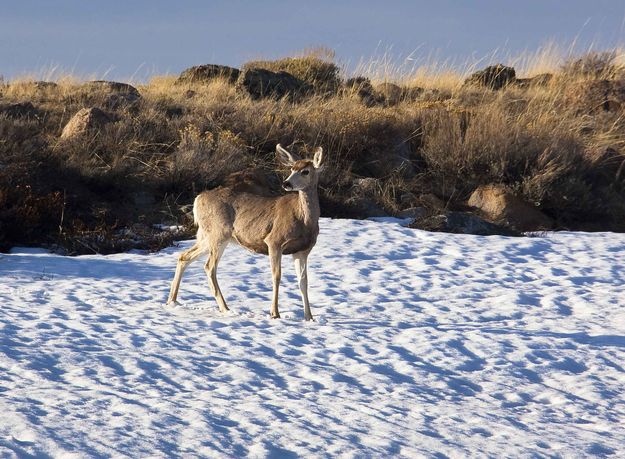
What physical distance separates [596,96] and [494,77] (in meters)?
4.07

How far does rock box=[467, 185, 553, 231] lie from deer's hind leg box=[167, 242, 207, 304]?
763cm

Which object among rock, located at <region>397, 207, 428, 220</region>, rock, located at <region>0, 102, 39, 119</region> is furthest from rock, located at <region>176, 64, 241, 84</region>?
rock, located at <region>397, 207, 428, 220</region>

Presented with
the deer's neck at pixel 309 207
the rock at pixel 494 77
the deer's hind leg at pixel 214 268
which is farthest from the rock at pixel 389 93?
the deer's neck at pixel 309 207

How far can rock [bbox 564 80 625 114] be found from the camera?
23359mm

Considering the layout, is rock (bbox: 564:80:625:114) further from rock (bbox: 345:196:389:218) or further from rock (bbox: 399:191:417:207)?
rock (bbox: 345:196:389:218)

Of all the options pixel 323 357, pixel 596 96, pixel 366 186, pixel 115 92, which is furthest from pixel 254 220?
pixel 596 96

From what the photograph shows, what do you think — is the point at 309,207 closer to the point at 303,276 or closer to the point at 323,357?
the point at 303,276

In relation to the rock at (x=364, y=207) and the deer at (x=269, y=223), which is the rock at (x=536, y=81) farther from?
the deer at (x=269, y=223)

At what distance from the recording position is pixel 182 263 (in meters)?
10.1

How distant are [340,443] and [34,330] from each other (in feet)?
12.7

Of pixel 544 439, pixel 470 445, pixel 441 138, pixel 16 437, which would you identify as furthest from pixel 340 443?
pixel 441 138

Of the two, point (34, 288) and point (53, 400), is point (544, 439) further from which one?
point (34, 288)

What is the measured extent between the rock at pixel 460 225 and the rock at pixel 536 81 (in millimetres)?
12319

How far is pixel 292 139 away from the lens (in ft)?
62.9
